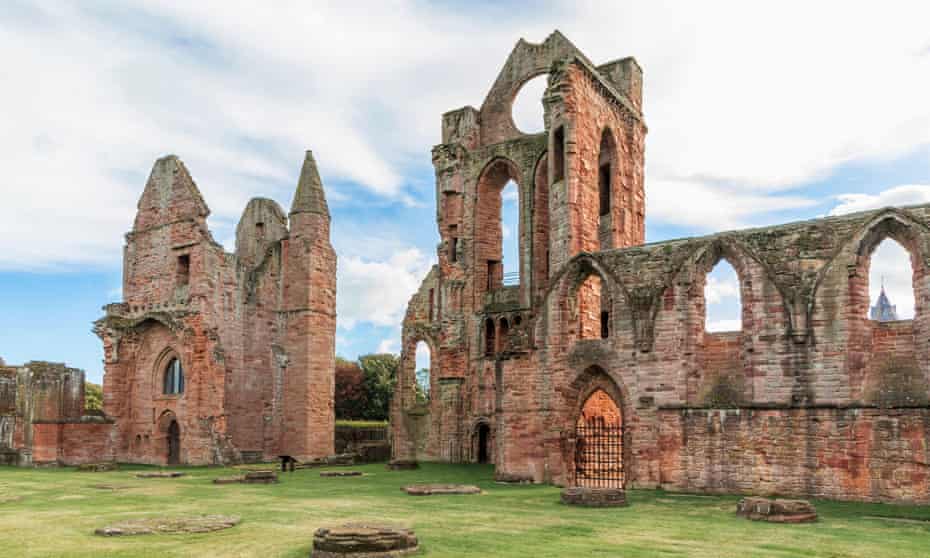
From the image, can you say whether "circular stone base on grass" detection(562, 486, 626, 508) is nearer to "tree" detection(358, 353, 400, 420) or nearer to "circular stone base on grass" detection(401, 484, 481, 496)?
"circular stone base on grass" detection(401, 484, 481, 496)

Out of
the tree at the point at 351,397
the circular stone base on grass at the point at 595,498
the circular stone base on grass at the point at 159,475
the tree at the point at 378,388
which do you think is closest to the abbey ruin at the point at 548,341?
the circular stone base on grass at the point at 595,498

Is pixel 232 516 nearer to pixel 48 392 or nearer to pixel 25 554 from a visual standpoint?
pixel 25 554

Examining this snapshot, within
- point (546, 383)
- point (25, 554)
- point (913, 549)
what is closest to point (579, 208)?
point (546, 383)

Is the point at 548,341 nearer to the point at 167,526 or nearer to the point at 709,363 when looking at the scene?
the point at 709,363

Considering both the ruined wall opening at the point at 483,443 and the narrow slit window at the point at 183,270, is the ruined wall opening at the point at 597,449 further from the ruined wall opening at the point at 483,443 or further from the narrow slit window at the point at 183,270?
the narrow slit window at the point at 183,270

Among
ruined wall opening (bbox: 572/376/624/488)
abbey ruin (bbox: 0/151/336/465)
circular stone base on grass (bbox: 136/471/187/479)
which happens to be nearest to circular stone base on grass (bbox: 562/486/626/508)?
ruined wall opening (bbox: 572/376/624/488)

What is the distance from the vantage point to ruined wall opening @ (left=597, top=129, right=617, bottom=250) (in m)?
24.7

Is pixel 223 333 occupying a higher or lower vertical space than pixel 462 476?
higher

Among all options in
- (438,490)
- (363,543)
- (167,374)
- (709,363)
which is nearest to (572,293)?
(709,363)

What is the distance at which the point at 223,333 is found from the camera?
1006 inches

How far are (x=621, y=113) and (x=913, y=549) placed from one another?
60.3 feet

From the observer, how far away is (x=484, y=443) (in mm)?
26016

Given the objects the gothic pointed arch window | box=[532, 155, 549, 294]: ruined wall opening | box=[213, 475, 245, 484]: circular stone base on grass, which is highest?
box=[532, 155, 549, 294]: ruined wall opening

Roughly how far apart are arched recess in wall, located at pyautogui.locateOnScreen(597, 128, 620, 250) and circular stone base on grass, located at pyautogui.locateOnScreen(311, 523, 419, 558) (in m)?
17.0
